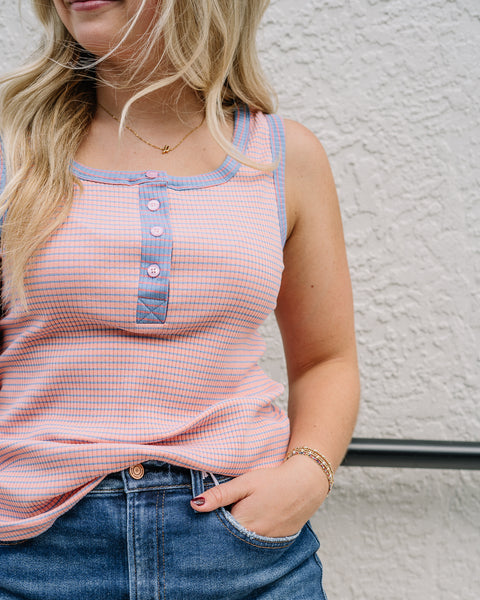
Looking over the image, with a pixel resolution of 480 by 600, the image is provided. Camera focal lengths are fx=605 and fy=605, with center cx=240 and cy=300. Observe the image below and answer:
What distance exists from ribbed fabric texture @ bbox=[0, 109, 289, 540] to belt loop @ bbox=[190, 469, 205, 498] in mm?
15

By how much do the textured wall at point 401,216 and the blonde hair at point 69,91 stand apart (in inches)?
10.3

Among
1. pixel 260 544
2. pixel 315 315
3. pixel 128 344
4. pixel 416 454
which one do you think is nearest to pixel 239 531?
pixel 260 544

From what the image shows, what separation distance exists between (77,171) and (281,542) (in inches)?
24.1

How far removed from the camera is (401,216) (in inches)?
50.7

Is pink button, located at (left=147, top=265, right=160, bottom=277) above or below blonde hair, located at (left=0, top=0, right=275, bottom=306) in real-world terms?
below

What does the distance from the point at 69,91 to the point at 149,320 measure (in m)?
0.44

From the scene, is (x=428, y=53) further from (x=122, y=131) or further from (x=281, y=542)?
(x=281, y=542)

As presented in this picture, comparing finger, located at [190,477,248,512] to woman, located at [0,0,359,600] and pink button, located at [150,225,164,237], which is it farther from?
pink button, located at [150,225,164,237]

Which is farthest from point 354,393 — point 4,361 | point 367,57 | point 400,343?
point 367,57

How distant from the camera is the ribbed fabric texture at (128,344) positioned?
0.79 meters

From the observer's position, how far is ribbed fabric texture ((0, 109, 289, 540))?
2.60 ft

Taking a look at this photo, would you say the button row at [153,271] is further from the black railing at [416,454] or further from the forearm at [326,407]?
the black railing at [416,454]

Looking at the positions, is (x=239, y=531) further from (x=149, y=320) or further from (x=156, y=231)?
(x=156, y=231)

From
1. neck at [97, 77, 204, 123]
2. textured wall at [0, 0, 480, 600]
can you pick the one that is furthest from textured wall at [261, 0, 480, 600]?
neck at [97, 77, 204, 123]
